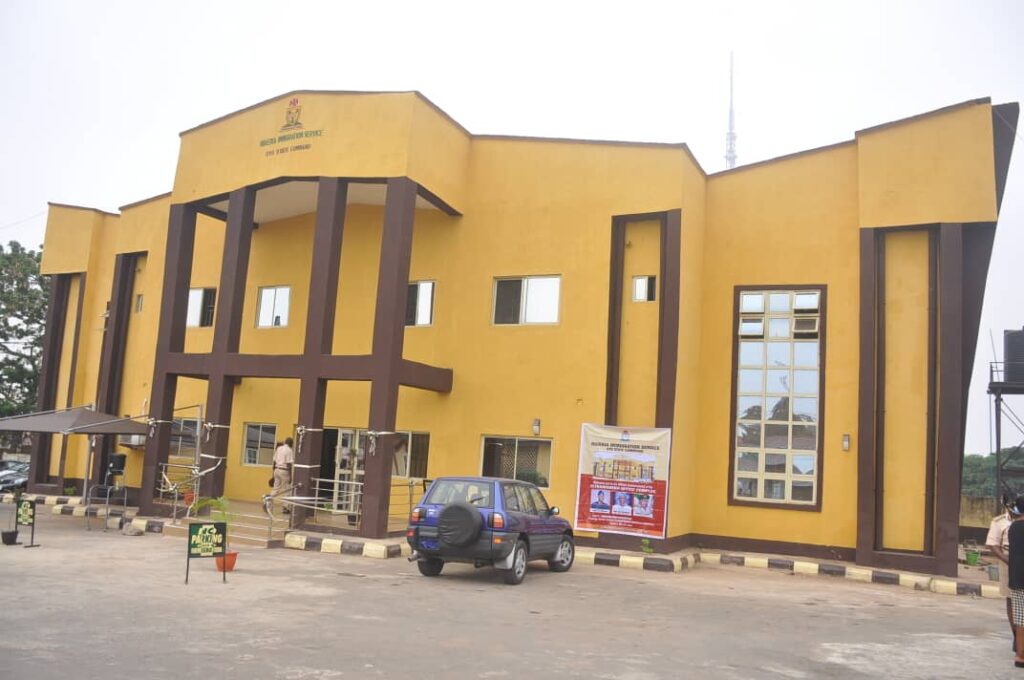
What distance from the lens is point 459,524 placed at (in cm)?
1271

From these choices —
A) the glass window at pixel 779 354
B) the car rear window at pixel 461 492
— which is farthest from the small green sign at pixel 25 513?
the glass window at pixel 779 354

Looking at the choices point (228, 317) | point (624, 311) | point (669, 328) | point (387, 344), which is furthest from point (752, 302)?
point (228, 317)

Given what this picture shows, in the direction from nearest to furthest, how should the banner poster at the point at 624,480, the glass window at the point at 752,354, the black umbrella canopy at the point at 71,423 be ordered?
the banner poster at the point at 624,480 < the black umbrella canopy at the point at 71,423 < the glass window at the point at 752,354

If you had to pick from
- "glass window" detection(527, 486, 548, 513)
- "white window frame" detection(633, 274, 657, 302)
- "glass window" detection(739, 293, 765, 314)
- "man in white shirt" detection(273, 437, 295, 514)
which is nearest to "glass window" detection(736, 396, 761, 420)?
"glass window" detection(739, 293, 765, 314)

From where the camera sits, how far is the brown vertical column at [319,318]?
18.2 m

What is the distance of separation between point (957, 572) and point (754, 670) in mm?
10728

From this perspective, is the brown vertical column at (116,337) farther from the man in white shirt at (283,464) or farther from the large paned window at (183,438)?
the man in white shirt at (283,464)

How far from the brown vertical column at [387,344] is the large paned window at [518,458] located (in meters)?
3.01

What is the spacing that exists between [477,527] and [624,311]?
8.03 meters

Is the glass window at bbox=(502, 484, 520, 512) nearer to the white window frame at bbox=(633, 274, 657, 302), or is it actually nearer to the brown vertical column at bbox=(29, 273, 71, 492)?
the white window frame at bbox=(633, 274, 657, 302)

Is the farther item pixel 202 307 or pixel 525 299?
pixel 202 307

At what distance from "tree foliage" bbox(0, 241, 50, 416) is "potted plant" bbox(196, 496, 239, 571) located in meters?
23.0

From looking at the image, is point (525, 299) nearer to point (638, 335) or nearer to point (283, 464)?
point (638, 335)

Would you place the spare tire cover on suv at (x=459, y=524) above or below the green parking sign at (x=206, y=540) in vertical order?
above
